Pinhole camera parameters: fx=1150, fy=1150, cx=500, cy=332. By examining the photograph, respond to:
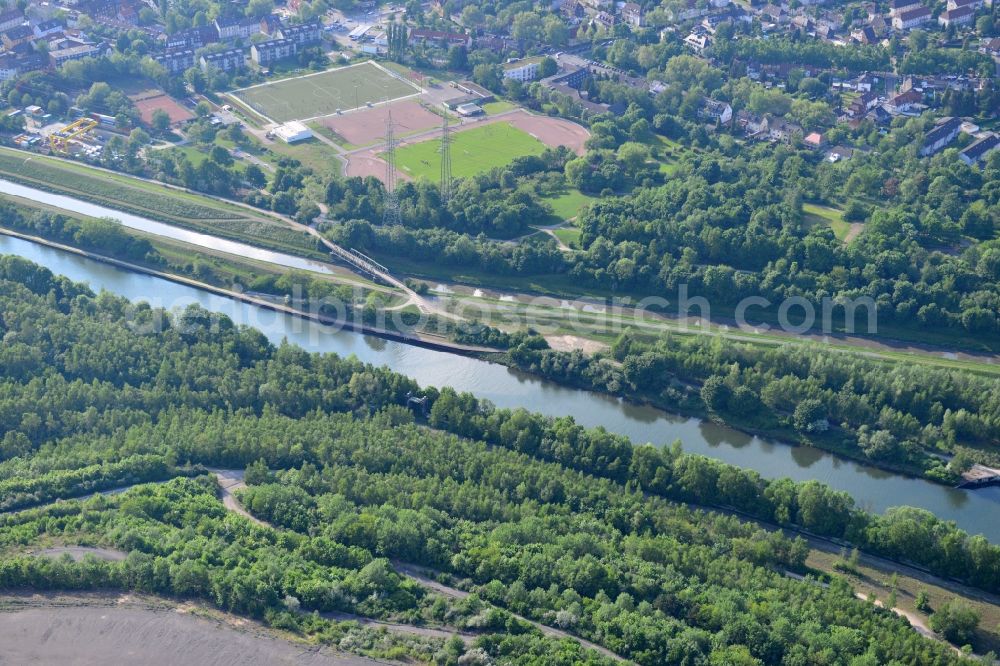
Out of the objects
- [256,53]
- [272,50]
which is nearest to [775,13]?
[272,50]

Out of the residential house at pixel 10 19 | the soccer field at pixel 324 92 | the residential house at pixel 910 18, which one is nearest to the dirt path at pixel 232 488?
the soccer field at pixel 324 92

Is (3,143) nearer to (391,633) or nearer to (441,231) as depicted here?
(441,231)

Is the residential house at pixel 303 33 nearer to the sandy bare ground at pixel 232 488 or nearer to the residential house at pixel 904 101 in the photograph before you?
the residential house at pixel 904 101

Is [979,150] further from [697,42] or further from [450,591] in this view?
[450,591]

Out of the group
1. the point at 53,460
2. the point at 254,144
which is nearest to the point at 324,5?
the point at 254,144

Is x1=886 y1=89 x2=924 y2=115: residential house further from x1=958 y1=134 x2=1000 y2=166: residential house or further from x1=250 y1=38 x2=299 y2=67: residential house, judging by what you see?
x1=250 y1=38 x2=299 y2=67: residential house

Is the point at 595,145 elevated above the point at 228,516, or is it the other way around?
the point at 595,145
